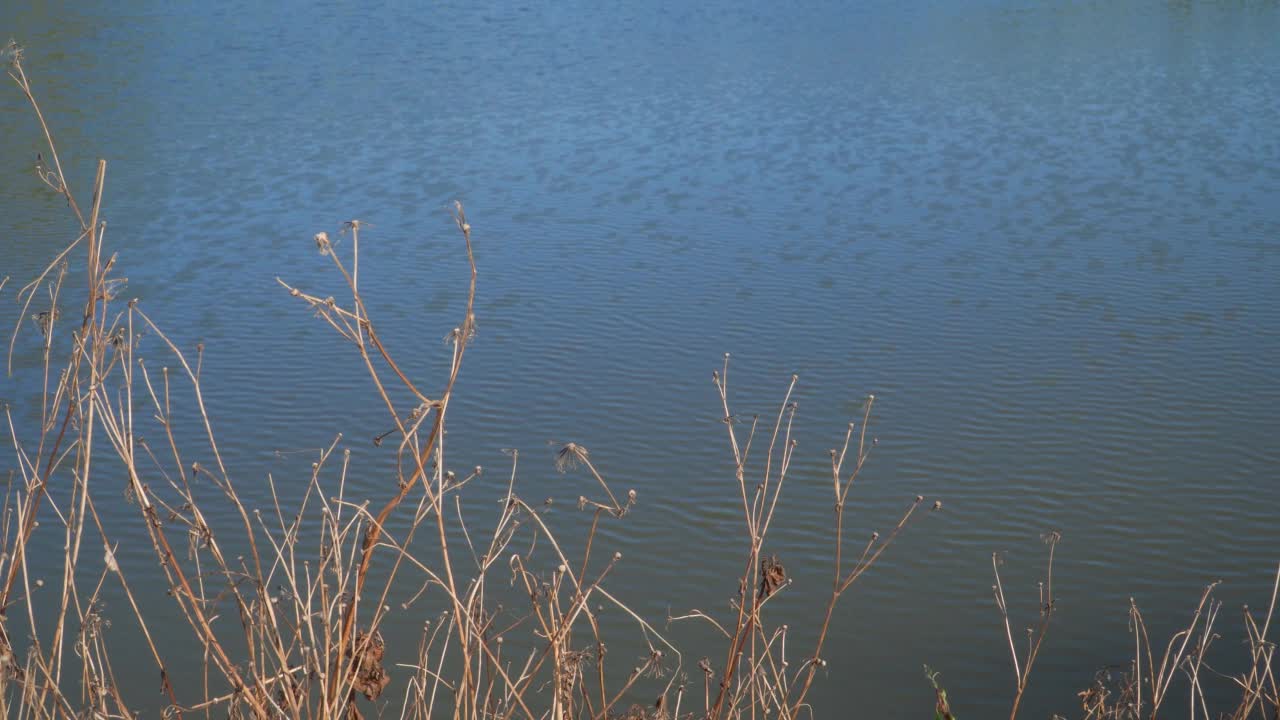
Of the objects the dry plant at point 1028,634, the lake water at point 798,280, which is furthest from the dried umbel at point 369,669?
the lake water at point 798,280

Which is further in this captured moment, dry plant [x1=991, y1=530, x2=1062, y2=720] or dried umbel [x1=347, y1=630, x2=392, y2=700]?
dry plant [x1=991, y1=530, x2=1062, y2=720]

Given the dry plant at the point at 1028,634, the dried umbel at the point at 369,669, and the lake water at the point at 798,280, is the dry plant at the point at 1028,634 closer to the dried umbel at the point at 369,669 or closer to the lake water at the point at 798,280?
the lake water at the point at 798,280

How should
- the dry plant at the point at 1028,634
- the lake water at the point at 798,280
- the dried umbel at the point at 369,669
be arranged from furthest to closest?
the lake water at the point at 798,280, the dry plant at the point at 1028,634, the dried umbel at the point at 369,669

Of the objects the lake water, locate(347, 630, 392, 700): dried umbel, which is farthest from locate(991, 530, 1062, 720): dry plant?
locate(347, 630, 392, 700): dried umbel

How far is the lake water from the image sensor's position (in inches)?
236

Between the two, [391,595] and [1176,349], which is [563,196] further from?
[391,595]

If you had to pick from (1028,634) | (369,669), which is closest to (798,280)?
(1028,634)

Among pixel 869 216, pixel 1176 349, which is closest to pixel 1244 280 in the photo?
pixel 1176 349

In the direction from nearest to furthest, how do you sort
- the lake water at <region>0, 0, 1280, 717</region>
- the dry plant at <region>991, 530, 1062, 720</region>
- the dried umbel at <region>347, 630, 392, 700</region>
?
the dried umbel at <region>347, 630, 392, 700</region>, the dry plant at <region>991, 530, 1062, 720</region>, the lake water at <region>0, 0, 1280, 717</region>

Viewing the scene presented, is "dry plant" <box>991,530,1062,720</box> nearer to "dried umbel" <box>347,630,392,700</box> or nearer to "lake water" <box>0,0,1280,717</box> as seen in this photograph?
"lake water" <box>0,0,1280,717</box>

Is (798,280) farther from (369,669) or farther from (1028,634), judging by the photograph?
(369,669)

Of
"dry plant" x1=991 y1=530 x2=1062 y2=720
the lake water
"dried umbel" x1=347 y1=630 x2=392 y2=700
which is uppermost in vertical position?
"dried umbel" x1=347 y1=630 x2=392 y2=700

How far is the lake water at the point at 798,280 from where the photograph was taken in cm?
599

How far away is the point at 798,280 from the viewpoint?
10109mm
